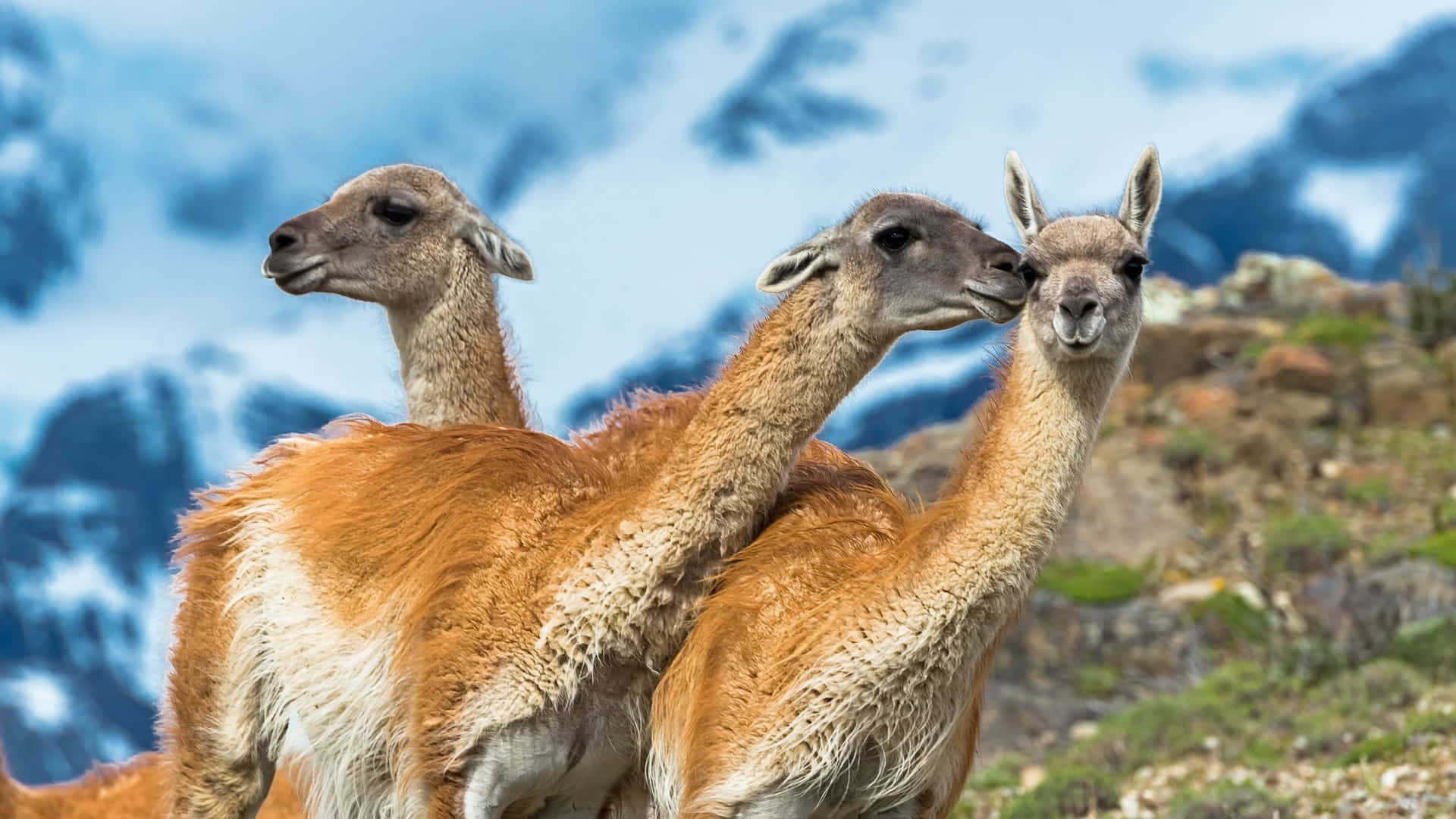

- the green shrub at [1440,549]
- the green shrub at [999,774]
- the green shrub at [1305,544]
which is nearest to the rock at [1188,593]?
the green shrub at [1305,544]

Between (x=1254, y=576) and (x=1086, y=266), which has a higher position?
(x=1254, y=576)

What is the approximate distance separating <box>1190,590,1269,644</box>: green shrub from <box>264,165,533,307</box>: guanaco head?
9.62 m

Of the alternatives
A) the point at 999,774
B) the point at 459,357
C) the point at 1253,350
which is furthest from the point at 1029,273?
the point at 1253,350

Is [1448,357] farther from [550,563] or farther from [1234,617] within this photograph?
[550,563]

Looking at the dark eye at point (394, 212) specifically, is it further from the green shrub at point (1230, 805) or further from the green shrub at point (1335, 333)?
the green shrub at point (1335, 333)

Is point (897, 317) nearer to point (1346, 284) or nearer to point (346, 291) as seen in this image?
point (346, 291)

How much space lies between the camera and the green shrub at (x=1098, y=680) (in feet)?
47.1

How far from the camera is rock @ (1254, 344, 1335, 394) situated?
2103cm

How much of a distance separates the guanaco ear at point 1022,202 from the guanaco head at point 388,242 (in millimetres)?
3173

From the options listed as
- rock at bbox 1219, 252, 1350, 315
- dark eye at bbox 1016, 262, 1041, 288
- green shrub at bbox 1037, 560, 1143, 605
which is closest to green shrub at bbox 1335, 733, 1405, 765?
dark eye at bbox 1016, 262, 1041, 288

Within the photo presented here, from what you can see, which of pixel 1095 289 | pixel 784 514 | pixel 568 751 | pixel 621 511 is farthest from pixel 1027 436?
pixel 568 751

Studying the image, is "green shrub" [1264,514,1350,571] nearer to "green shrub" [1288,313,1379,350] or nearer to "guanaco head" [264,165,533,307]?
"green shrub" [1288,313,1379,350]

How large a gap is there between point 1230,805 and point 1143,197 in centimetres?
444

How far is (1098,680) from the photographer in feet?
47.5
